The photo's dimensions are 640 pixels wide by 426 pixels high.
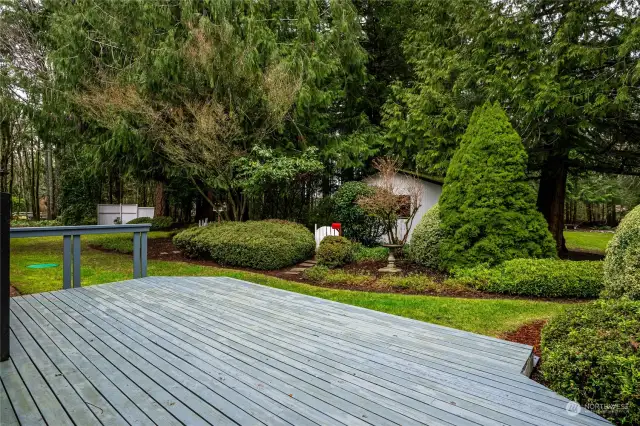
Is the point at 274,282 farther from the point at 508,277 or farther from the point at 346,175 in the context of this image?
the point at 346,175

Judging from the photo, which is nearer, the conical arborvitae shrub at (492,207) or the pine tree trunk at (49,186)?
the conical arborvitae shrub at (492,207)

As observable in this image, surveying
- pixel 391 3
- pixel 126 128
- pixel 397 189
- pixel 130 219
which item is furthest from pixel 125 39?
pixel 130 219

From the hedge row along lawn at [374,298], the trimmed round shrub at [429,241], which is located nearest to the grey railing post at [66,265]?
the hedge row along lawn at [374,298]

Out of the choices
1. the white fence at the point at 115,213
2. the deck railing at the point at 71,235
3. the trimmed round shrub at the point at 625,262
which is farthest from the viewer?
the white fence at the point at 115,213

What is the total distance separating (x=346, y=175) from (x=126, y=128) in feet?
25.1

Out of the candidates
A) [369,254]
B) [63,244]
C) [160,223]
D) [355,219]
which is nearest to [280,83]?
[355,219]

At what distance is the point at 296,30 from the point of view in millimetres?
10492

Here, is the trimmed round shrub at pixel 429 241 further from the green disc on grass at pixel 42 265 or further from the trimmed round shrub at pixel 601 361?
the green disc on grass at pixel 42 265

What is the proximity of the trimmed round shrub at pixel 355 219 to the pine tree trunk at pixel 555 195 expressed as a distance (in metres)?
4.46

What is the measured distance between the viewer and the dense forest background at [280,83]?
779cm

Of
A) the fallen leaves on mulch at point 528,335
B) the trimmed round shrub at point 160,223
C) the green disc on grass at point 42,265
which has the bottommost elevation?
the fallen leaves on mulch at point 528,335

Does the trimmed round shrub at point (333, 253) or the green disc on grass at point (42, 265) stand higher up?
the trimmed round shrub at point (333, 253)

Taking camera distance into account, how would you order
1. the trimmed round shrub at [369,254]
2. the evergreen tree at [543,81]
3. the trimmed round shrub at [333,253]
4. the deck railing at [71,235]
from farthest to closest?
the trimmed round shrub at [369,254]
the trimmed round shrub at [333,253]
the evergreen tree at [543,81]
the deck railing at [71,235]

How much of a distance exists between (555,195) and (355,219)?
5.33 m
